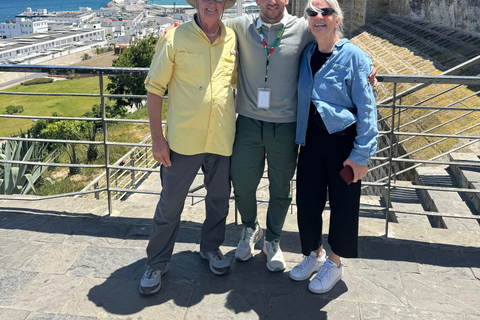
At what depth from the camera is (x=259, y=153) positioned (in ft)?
9.78

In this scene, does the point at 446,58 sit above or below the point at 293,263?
above

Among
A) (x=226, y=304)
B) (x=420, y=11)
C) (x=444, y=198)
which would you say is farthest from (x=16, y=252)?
→ (x=420, y=11)

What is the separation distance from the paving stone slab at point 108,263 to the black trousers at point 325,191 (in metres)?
1.12

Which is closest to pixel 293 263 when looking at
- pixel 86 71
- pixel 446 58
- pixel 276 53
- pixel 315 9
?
pixel 276 53

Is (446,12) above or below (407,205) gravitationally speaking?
above

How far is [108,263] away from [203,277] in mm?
653

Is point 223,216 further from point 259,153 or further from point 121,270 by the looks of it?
point 121,270

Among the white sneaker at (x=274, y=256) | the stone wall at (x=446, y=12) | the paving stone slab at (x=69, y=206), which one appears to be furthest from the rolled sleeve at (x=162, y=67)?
the stone wall at (x=446, y=12)

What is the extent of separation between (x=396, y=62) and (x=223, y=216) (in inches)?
338

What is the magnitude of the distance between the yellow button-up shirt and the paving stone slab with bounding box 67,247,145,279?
0.91m

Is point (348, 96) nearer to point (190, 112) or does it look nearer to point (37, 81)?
point (190, 112)

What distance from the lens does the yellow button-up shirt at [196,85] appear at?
267cm

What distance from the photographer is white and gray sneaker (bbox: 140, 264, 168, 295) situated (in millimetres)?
2868

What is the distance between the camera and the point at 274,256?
315 cm
